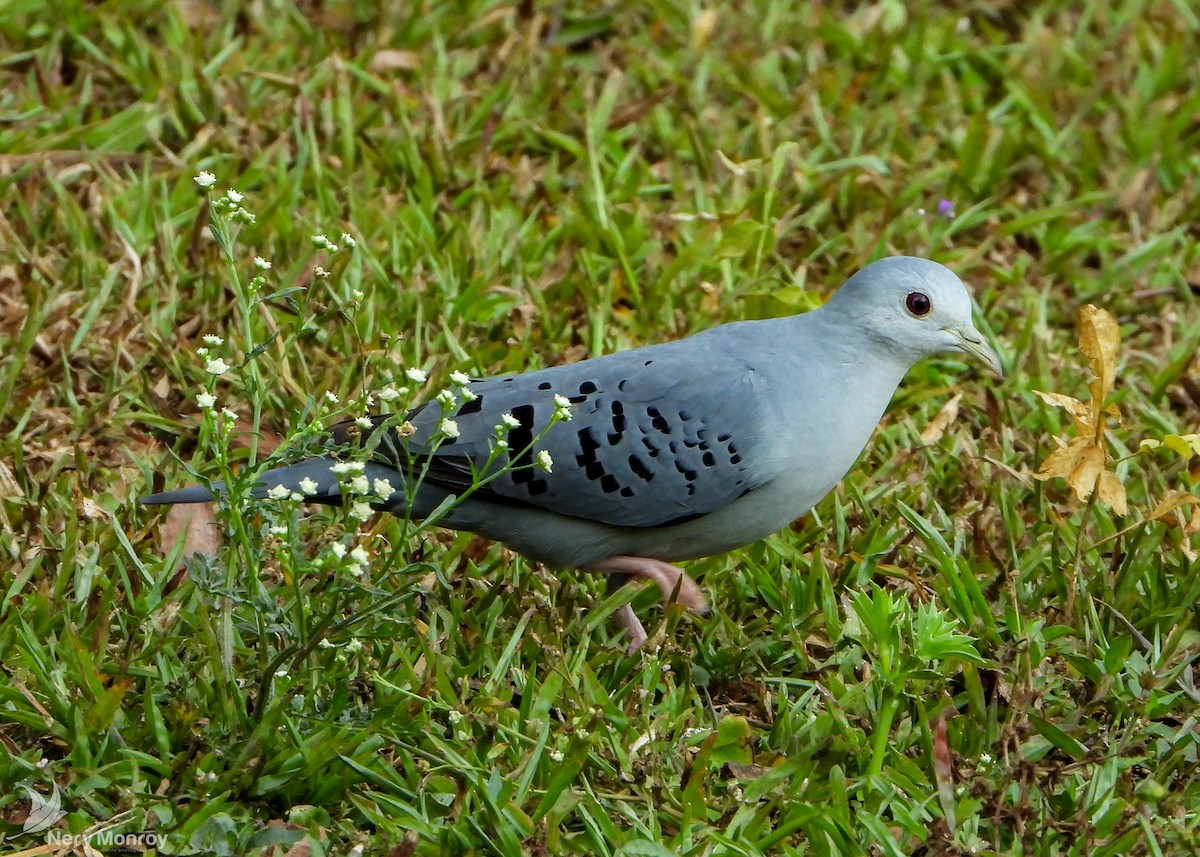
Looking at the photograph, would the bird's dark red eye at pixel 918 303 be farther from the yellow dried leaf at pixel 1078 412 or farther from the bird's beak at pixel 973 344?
the yellow dried leaf at pixel 1078 412

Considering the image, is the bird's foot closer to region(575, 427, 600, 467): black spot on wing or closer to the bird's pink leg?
the bird's pink leg

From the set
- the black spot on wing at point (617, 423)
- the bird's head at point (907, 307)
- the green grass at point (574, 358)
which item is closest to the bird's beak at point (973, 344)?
the bird's head at point (907, 307)

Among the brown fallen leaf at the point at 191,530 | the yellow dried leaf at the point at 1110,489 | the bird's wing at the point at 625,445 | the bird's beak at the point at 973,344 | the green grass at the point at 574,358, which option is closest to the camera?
the green grass at the point at 574,358

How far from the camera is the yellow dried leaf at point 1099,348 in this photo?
393 centimetres

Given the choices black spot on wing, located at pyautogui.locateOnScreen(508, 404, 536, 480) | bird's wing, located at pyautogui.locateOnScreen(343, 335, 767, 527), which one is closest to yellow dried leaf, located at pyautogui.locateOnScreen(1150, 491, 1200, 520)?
bird's wing, located at pyautogui.locateOnScreen(343, 335, 767, 527)

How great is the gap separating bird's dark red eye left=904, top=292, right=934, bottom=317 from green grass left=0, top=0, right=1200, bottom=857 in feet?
1.88

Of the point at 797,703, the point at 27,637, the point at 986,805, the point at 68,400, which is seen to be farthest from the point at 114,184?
the point at 986,805

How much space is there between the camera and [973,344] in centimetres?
408

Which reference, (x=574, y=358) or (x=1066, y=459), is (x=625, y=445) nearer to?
(x=1066, y=459)

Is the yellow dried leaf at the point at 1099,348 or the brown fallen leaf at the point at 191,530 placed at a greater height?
the yellow dried leaf at the point at 1099,348

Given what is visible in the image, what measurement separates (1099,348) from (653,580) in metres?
1.29

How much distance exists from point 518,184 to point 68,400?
203cm

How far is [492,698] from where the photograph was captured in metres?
3.54

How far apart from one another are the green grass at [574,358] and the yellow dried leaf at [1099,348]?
0.31 m
